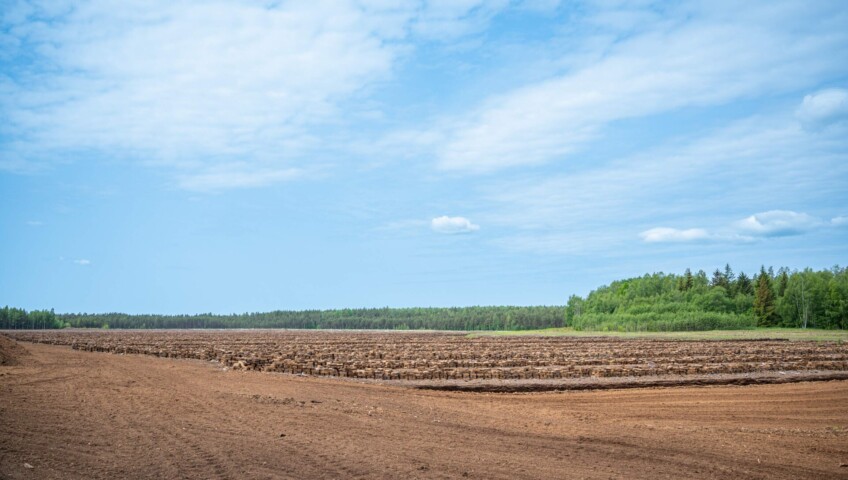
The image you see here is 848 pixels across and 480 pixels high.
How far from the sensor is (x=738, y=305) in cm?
10206

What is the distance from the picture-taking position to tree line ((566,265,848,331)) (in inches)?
3762

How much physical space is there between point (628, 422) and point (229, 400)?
10.1 m

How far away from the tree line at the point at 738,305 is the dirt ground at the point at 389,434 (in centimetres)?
8192

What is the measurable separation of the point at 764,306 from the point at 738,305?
3.70 m

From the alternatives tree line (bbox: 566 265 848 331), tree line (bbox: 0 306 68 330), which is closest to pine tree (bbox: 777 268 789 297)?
tree line (bbox: 566 265 848 331)

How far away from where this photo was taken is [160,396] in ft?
56.9

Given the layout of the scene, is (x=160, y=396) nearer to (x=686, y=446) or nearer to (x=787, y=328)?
(x=686, y=446)

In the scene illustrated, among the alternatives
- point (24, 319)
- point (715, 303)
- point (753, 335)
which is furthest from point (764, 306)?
point (24, 319)

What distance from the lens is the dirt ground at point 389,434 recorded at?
10188 mm

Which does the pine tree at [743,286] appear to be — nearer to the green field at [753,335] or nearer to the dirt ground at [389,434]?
the green field at [753,335]

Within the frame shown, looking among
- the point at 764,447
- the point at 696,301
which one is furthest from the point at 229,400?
the point at 696,301

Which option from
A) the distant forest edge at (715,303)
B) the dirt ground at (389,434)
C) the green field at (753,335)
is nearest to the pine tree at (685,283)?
the distant forest edge at (715,303)

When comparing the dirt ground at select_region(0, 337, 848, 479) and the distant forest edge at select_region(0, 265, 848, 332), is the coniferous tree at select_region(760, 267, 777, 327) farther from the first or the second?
the dirt ground at select_region(0, 337, 848, 479)

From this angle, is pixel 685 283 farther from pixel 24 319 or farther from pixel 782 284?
pixel 24 319
